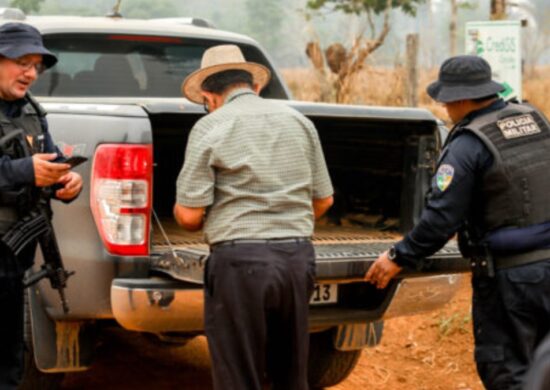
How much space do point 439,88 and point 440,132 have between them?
33.0 inches

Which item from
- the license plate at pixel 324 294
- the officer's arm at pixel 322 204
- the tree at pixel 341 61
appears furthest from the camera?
the tree at pixel 341 61

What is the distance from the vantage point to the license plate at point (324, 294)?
449cm

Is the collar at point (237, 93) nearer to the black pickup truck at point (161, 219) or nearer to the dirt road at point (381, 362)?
the black pickup truck at point (161, 219)

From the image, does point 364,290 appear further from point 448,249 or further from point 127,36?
point 127,36

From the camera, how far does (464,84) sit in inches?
162

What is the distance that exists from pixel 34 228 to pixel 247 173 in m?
0.80

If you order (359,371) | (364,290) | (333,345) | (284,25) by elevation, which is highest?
(364,290)

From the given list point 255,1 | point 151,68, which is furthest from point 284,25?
point 151,68

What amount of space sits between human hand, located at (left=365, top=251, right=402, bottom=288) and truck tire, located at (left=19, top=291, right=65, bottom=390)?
1.42m

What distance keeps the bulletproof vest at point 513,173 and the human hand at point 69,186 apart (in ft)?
4.76

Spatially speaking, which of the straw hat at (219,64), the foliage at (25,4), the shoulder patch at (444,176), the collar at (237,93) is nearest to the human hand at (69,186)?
the straw hat at (219,64)

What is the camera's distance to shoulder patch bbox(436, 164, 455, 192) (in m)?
3.99

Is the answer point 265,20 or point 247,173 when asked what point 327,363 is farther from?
point 265,20

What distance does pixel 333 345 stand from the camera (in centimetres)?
509
